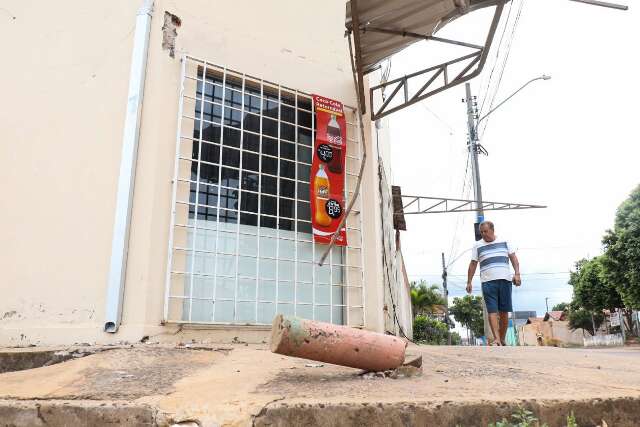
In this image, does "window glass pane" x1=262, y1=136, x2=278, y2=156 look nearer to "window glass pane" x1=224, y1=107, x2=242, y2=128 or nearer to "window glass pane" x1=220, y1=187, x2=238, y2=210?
"window glass pane" x1=224, y1=107, x2=242, y2=128

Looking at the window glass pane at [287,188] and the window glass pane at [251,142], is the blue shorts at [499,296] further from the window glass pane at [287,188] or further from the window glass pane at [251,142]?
the window glass pane at [251,142]

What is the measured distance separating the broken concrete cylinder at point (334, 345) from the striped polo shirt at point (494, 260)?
3868 mm

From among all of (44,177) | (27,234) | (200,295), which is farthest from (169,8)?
(200,295)

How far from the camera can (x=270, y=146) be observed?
527 cm

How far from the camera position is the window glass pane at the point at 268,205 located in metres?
5.08

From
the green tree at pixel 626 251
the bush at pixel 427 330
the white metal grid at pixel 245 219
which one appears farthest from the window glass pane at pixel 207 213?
the bush at pixel 427 330

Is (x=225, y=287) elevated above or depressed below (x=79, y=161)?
below

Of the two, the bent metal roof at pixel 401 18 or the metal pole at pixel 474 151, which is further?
the metal pole at pixel 474 151

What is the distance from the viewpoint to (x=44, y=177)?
Answer: 411 cm

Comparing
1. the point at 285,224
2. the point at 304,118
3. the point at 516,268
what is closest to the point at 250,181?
the point at 285,224

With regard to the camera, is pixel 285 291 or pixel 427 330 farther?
pixel 427 330

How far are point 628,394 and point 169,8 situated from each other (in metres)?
4.78

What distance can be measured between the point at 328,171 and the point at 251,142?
923 millimetres

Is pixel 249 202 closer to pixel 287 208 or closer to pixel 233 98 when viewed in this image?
pixel 287 208
